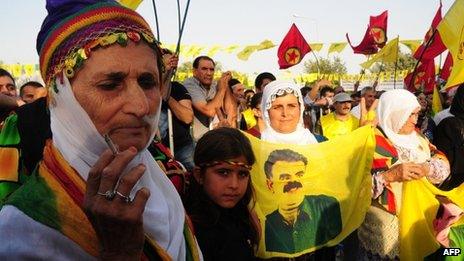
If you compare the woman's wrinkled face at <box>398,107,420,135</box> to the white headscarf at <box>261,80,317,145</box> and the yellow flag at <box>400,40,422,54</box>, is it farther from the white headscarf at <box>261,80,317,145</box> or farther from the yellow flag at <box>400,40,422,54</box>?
the yellow flag at <box>400,40,422,54</box>

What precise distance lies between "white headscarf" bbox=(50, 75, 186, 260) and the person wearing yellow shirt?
5715 mm

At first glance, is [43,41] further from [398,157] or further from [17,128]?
[398,157]

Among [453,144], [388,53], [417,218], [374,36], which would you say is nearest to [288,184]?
[417,218]

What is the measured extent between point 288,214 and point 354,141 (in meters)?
0.87

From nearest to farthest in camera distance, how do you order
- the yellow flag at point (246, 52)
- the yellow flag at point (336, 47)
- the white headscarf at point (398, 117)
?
1. the white headscarf at point (398, 117)
2. the yellow flag at point (246, 52)
3. the yellow flag at point (336, 47)

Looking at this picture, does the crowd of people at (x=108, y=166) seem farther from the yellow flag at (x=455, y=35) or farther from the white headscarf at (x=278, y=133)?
the yellow flag at (x=455, y=35)

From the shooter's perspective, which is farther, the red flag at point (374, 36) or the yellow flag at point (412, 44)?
the yellow flag at point (412, 44)

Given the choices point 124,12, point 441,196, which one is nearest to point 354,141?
point 441,196

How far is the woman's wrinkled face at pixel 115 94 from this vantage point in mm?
1173

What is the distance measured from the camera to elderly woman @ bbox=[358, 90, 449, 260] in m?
3.70

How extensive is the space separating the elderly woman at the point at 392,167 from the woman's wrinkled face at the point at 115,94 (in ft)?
8.90

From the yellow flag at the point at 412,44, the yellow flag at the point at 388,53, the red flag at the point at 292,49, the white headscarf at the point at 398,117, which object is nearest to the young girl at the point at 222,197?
the white headscarf at the point at 398,117

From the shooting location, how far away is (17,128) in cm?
226

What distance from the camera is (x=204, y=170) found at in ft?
8.19
